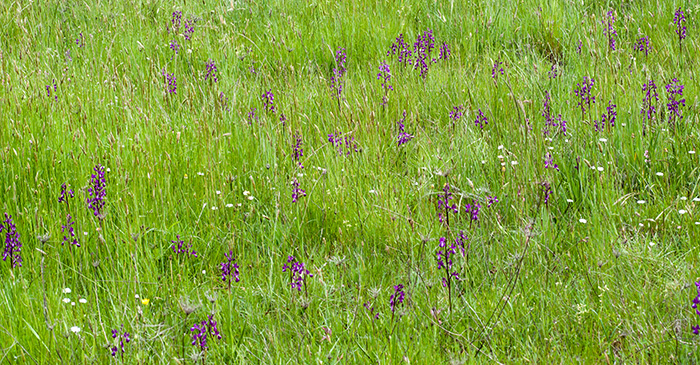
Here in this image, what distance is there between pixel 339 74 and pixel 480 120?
1037 millimetres

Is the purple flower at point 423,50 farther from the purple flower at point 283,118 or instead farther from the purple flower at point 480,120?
the purple flower at point 283,118

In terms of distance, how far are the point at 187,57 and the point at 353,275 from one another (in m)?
2.42

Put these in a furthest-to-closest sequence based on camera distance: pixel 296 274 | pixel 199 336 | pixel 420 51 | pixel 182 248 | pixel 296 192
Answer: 1. pixel 420 51
2. pixel 296 192
3. pixel 182 248
4. pixel 296 274
5. pixel 199 336

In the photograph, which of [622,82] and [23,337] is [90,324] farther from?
[622,82]

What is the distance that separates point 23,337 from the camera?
206 centimetres

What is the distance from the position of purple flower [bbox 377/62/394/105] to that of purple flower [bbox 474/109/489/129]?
47 cm

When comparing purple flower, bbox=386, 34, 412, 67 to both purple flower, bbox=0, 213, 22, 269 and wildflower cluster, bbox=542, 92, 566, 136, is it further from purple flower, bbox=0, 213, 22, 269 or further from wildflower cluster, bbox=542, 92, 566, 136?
purple flower, bbox=0, 213, 22, 269

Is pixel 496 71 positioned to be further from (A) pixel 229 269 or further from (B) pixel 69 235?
(B) pixel 69 235

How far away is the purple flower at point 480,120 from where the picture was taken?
11.1 feet

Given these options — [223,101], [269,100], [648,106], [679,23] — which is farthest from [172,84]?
[679,23]

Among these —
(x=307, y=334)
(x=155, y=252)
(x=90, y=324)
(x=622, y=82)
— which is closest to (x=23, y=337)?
(x=90, y=324)

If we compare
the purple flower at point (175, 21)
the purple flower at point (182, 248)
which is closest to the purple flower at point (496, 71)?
the purple flower at point (182, 248)

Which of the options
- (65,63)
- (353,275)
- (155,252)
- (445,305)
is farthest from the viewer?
(65,63)

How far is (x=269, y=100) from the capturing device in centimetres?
377
